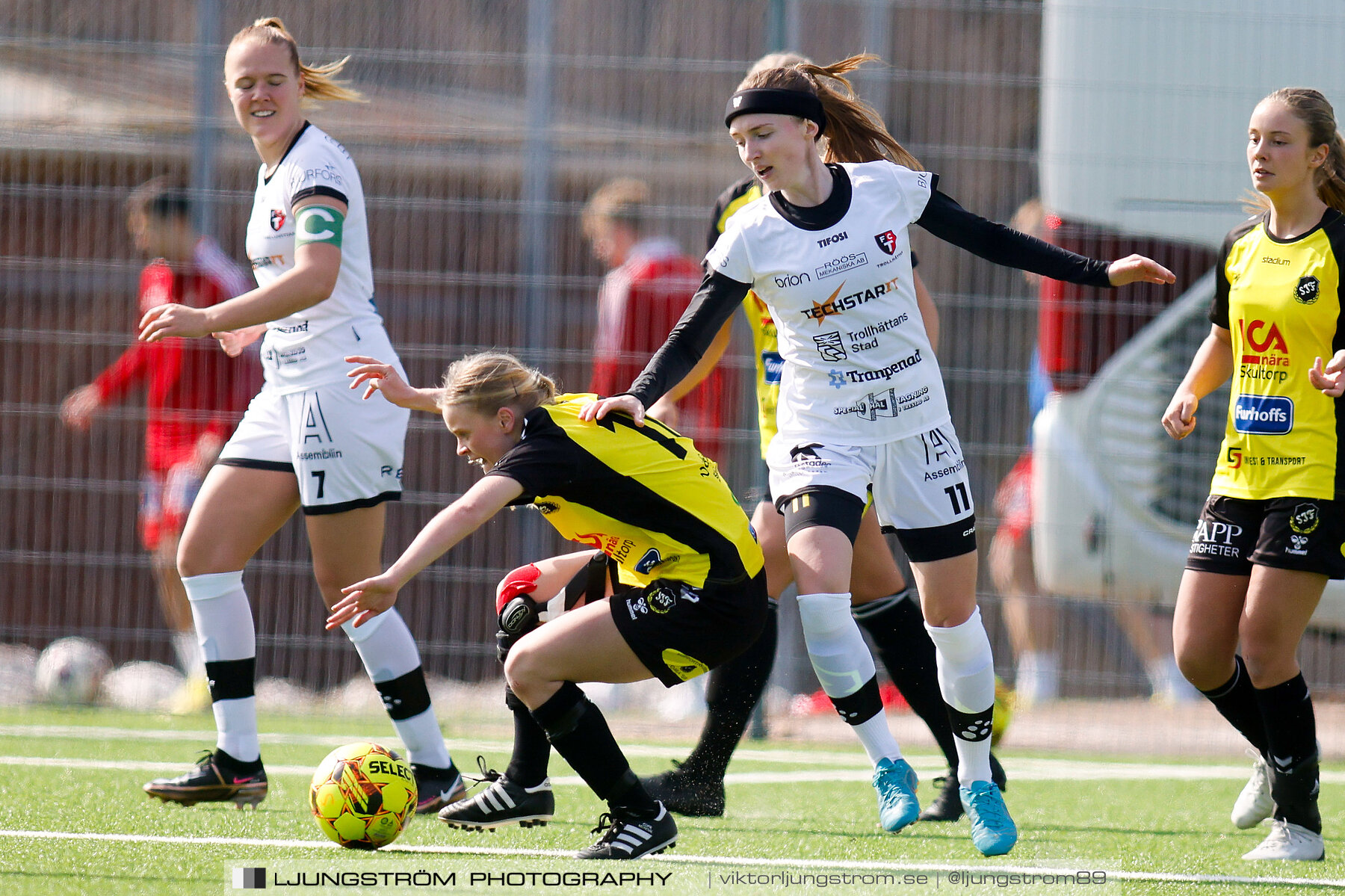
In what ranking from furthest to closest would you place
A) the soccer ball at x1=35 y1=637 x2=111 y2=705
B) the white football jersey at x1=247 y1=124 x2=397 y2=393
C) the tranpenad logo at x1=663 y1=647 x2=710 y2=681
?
the soccer ball at x1=35 y1=637 x2=111 y2=705 → the white football jersey at x1=247 y1=124 x2=397 y2=393 → the tranpenad logo at x1=663 y1=647 x2=710 y2=681

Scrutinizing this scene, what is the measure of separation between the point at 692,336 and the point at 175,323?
1.27 meters

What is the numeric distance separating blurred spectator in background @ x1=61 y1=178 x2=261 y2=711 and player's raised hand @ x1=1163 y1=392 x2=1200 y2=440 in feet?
13.6

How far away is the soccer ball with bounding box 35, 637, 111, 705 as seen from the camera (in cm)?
737

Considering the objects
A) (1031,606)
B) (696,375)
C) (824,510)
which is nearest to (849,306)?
(824,510)

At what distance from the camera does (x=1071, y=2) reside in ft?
22.0

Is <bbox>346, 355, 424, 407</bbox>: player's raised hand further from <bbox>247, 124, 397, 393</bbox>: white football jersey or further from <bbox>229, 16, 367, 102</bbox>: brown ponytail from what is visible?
<bbox>229, 16, 367, 102</bbox>: brown ponytail

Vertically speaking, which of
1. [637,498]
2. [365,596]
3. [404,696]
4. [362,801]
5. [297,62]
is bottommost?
[362,801]

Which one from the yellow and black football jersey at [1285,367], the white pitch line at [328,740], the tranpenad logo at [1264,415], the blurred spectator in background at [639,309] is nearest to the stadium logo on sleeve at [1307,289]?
the yellow and black football jersey at [1285,367]

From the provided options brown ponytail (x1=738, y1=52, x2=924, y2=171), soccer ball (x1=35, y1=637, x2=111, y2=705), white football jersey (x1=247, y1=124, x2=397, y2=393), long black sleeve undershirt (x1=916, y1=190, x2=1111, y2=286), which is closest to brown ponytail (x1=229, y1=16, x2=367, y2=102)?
white football jersey (x1=247, y1=124, x2=397, y2=393)

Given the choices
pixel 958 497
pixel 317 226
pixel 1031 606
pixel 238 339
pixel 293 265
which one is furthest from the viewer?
pixel 1031 606

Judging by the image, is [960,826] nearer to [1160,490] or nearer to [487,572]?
[1160,490]

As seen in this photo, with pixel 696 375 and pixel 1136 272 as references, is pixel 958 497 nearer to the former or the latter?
pixel 1136 272

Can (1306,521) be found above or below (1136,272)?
below

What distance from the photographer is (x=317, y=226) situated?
434 centimetres
